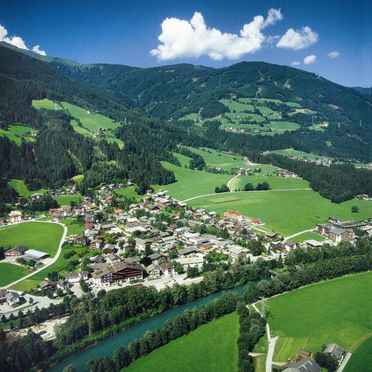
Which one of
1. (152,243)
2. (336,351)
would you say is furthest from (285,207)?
(336,351)

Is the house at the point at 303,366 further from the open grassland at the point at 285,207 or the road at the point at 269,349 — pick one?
the open grassland at the point at 285,207

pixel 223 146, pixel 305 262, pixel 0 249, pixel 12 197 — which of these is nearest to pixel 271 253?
pixel 305 262

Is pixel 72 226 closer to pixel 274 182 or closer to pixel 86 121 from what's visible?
pixel 274 182

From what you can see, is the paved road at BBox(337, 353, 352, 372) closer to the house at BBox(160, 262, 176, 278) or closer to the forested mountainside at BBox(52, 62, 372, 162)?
the house at BBox(160, 262, 176, 278)

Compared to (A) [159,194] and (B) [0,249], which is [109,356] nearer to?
(B) [0,249]

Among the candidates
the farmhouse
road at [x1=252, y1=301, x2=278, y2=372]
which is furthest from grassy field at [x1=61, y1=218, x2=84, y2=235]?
road at [x1=252, y1=301, x2=278, y2=372]

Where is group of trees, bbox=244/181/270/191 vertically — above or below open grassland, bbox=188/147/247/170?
below
